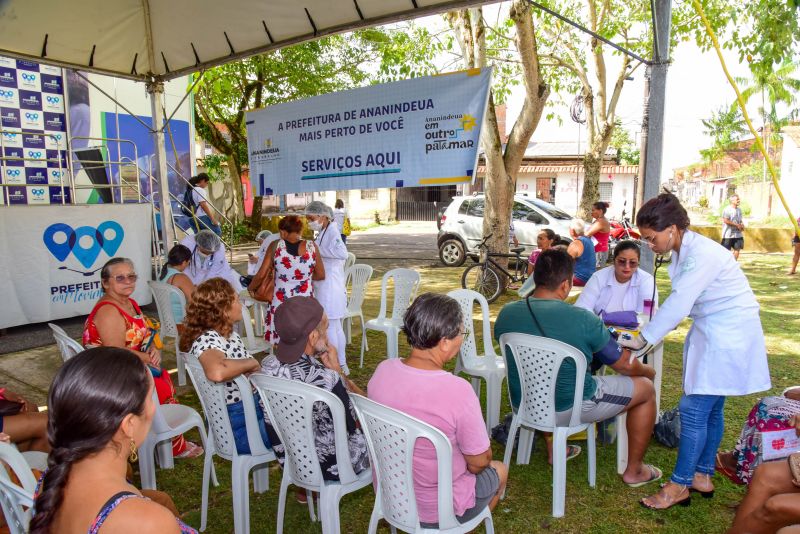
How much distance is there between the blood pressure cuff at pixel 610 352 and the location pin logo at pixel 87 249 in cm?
632

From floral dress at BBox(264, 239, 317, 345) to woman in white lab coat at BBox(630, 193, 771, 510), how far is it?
8.78ft

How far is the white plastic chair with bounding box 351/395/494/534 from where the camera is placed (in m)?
2.04

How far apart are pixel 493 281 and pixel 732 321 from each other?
19.2 feet

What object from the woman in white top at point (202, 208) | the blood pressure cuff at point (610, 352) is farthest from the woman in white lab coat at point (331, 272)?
the woman in white top at point (202, 208)

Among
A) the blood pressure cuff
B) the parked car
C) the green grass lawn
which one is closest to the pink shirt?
the green grass lawn

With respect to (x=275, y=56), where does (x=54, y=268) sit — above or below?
below

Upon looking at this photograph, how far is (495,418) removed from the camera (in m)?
3.84

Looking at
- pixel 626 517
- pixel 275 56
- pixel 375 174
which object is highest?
pixel 275 56

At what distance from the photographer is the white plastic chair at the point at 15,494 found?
179 centimetres

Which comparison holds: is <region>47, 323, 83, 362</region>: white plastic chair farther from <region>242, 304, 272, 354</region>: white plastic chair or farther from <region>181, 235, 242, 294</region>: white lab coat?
<region>181, 235, 242, 294</region>: white lab coat

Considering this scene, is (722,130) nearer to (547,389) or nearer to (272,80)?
(272,80)

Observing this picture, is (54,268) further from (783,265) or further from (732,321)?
(783,265)

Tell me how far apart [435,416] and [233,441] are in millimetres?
1198

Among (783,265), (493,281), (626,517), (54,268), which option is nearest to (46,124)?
(54,268)
